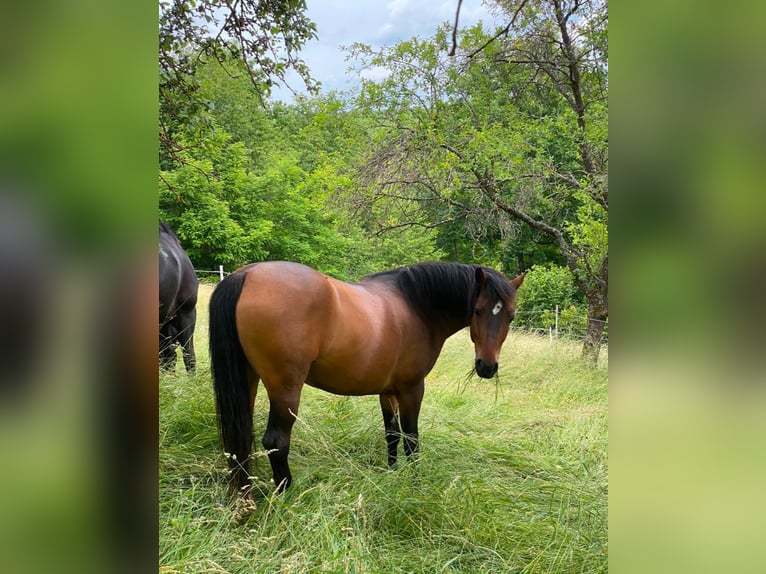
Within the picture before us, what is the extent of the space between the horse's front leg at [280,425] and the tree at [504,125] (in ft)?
14.3

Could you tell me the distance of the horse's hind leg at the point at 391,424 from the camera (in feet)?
9.80

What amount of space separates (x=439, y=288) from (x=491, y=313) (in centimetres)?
39

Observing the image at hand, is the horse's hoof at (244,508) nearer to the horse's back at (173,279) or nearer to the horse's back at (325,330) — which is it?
the horse's back at (325,330)

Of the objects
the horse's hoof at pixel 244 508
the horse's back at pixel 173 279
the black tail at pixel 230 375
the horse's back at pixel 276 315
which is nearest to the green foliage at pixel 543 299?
the horse's back at pixel 173 279

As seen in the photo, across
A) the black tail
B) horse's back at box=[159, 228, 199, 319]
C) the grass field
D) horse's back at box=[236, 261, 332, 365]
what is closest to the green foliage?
the grass field

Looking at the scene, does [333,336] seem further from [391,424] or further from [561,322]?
[561,322]

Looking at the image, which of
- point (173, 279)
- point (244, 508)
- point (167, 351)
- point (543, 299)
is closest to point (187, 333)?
point (167, 351)

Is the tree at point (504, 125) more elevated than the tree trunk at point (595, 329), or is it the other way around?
the tree at point (504, 125)

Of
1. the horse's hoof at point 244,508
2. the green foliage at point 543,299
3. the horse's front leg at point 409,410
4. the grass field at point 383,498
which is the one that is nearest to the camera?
the grass field at point 383,498

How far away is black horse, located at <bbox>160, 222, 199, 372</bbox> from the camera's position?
Result: 12.5 feet
